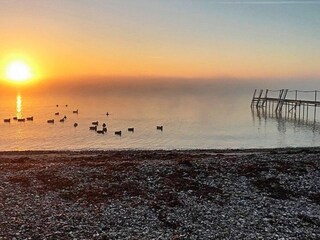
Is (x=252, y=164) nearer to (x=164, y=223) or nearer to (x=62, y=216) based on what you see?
(x=164, y=223)

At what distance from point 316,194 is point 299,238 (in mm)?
6294

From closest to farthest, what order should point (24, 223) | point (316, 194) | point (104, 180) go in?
1. point (24, 223)
2. point (316, 194)
3. point (104, 180)

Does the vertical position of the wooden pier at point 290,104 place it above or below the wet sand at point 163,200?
above

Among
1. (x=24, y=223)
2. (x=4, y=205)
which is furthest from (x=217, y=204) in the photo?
(x=4, y=205)

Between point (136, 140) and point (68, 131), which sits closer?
point (136, 140)

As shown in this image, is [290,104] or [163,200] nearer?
[163,200]

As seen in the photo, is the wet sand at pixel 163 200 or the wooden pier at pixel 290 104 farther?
the wooden pier at pixel 290 104

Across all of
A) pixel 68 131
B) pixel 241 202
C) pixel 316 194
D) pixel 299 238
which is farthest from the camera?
pixel 68 131

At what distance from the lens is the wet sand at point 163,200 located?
1357 cm

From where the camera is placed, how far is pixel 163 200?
17203mm

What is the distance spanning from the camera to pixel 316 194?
1867cm

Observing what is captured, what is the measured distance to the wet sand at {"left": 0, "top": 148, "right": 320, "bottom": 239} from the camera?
44.5 feet

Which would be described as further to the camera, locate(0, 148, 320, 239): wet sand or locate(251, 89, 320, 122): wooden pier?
locate(251, 89, 320, 122): wooden pier

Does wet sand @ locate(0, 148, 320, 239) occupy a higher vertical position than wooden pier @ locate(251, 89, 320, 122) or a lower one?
lower
